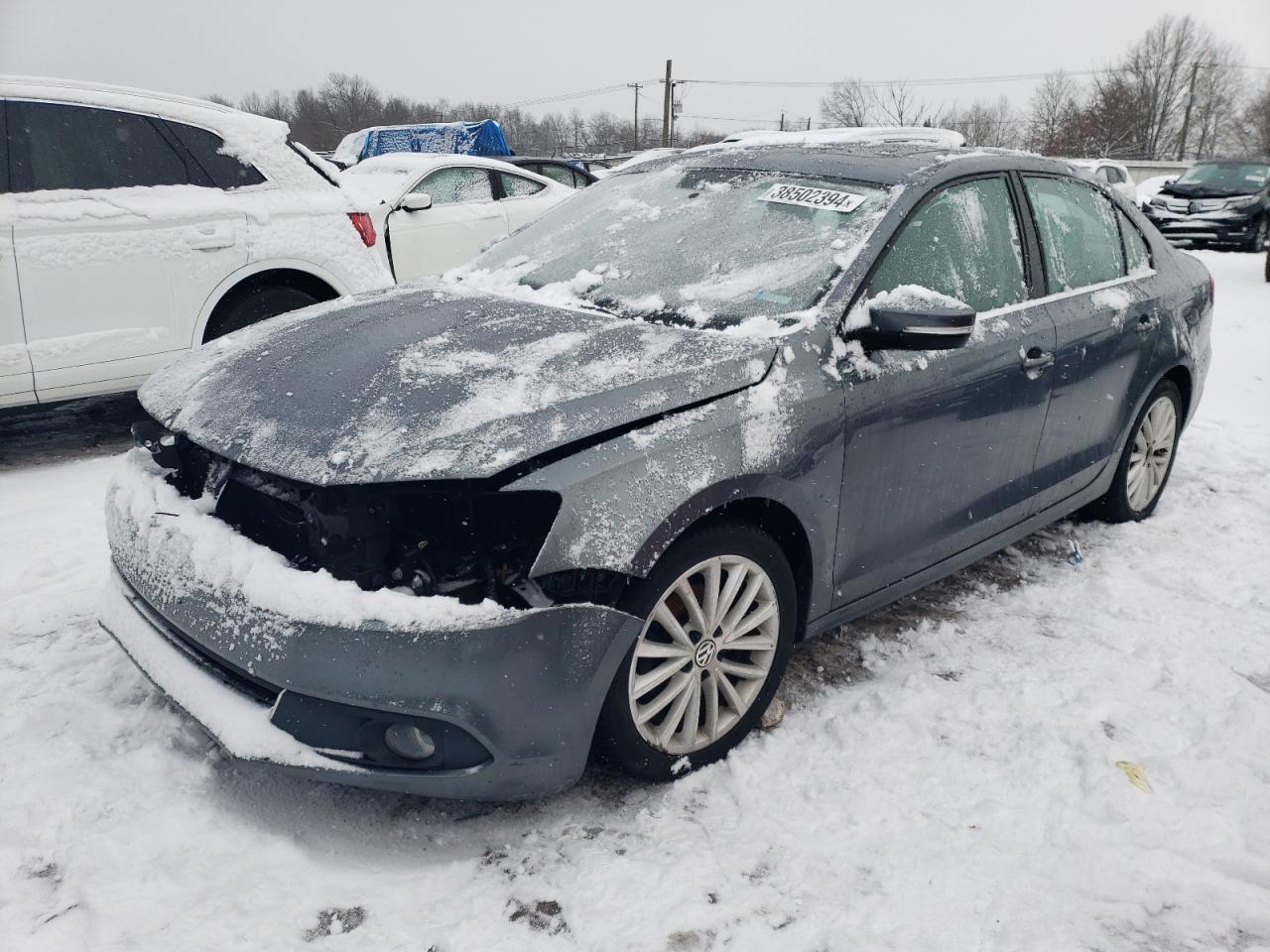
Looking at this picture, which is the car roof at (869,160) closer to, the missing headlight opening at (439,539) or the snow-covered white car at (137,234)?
the missing headlight opening at (439,539)

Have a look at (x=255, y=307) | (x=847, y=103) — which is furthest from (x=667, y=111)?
(x=255, y=307)

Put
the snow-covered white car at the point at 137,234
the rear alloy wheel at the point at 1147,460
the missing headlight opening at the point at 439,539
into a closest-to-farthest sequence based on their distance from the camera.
Result: the missing headlight opening at the point at 439,539 < the rear alloy wheel at the point at 1147,460 < the snow-covered white car at the point at 137,234

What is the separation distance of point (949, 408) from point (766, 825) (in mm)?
1385

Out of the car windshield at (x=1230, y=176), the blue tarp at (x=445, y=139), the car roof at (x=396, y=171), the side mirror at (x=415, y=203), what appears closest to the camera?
the side mirror at (x=415, y=203)

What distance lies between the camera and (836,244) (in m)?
2.84

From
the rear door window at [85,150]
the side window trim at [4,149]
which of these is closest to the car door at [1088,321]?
the rear door window at [85,150]

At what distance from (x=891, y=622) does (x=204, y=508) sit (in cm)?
236

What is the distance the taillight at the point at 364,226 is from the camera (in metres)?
5.51

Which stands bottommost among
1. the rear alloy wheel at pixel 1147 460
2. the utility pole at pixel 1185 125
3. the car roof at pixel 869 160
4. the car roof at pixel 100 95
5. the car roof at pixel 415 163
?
the rear alloy wheel at pixel 1147 460

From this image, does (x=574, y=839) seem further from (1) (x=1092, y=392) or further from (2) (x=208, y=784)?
(1) (x=1092, y=392)

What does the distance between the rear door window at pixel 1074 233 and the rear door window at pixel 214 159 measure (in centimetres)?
394

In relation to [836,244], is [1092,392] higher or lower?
lower

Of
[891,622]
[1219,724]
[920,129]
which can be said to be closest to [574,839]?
[891,622]

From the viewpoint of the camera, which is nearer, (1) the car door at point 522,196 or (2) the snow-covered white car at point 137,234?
(2) the snow-covered white car at point 137,234
